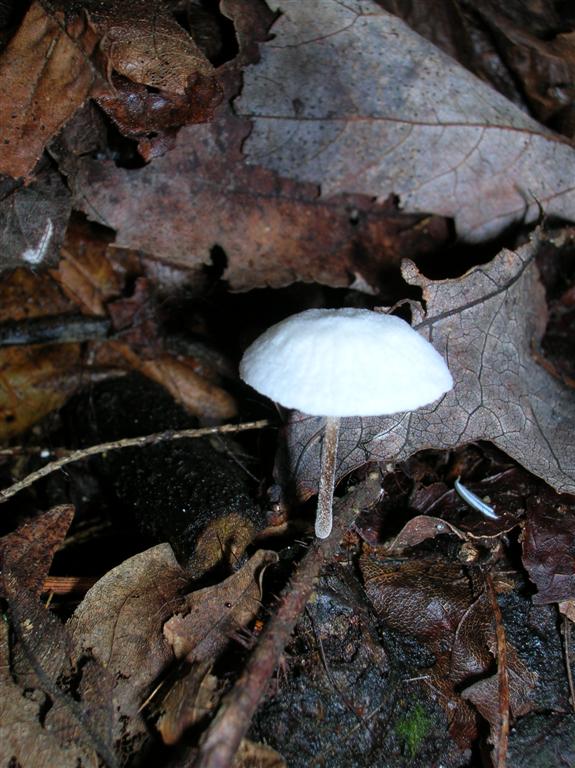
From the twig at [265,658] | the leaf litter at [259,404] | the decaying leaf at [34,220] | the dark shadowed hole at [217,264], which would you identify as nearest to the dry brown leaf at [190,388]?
the leaf litter at [259,404]

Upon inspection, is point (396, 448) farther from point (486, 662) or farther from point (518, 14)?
point (518, 14)

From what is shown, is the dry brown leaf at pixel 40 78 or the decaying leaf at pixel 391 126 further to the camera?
the decaying leaf at pixel 391 126

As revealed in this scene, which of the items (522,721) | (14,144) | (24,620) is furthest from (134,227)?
(522,721)

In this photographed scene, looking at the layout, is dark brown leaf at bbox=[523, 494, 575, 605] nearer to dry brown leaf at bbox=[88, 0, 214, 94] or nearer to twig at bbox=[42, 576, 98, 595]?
twig at bbox=[42, 576, 98, 595]

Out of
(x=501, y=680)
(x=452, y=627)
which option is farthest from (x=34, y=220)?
(x=501, y=680)

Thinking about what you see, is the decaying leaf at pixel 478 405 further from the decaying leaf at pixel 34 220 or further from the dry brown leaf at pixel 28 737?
the decaying leaf at pixel 34 220
